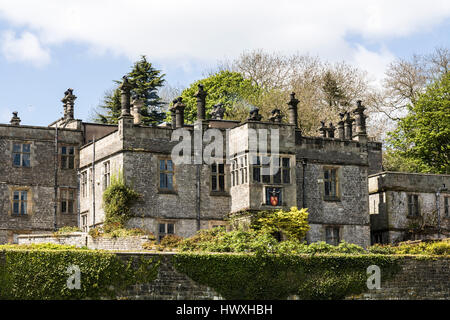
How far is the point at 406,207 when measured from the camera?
169 feet

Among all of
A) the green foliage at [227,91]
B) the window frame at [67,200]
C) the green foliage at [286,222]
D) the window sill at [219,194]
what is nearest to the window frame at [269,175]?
the green foliage at [286,222]

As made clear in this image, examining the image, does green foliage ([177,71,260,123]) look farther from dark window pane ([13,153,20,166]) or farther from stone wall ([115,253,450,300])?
stone wall ([115,253,450,300])

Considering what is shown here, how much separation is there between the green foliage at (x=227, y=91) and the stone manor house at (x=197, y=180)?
1842cm

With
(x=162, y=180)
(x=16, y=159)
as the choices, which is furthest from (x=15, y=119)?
(x=162, y=180)

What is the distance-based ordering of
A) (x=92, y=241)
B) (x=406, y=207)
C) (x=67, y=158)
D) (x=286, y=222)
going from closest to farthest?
(x=92, y=241), (x=286, y=222), (x=67, y=158), (x=406, y=207)

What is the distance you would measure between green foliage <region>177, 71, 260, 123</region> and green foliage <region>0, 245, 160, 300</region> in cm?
3880

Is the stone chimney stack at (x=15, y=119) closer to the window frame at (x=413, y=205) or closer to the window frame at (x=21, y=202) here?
the window frame at (x=21, y=202)

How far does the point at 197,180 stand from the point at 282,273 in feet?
41.1

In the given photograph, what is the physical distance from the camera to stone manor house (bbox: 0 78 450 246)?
45.9 meters

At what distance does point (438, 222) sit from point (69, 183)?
20209 millimetres

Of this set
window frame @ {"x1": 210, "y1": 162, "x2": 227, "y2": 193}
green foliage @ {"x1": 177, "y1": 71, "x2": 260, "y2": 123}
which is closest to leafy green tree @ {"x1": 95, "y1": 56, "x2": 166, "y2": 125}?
green foliage @ {"x1": 177, "y1": 71, "x2": 260, "y2": 123}

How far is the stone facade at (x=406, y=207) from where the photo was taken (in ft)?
167

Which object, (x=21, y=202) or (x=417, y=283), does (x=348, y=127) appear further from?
(x=21, y=202)
